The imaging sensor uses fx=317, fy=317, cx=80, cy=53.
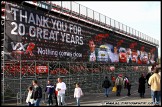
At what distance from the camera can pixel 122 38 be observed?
42906 millimetres

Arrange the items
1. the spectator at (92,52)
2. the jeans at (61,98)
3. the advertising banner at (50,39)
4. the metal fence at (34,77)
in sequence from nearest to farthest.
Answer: the jeans at (61,98)
the metal fence at (34,77)
the advertising banner at (50,39)
the spectator at (92,52)

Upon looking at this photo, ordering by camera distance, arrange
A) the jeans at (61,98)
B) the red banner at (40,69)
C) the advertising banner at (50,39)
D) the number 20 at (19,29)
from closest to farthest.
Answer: the jeans at (61,98) → the number 20 at (19,29) → the advertising banner at (50,39) → the red banner at (40,69)

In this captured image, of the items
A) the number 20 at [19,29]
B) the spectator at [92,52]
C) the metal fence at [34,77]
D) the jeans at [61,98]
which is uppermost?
the number 20 at [19,29]

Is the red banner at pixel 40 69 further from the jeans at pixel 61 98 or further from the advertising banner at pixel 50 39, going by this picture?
the jeans at pixel 61 98

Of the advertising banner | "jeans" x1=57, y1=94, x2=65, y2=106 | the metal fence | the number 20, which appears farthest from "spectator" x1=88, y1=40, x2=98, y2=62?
"jeans" x1=57, y1=94, x2=65, y2=106

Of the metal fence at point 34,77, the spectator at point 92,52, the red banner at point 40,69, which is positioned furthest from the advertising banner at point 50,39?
the red banner at point 40,69

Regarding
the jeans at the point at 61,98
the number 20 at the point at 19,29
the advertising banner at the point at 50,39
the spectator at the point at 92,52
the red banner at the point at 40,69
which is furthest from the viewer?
the spectator at the point at 92,52

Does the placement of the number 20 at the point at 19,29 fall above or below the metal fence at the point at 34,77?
above

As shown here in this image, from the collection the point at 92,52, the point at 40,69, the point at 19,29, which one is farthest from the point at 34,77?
the point at 92,52

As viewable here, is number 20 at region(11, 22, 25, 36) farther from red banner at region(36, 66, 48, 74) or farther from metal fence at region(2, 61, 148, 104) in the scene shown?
red banner at region(36, 66, 48, 74)

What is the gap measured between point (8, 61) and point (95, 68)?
12.8 meters

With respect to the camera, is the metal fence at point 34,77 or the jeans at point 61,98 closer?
the jeans at point 61,98

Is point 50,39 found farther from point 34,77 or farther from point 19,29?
point 34,77

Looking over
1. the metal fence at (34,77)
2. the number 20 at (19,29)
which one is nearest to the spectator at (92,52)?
the metal fence at (34,77)
